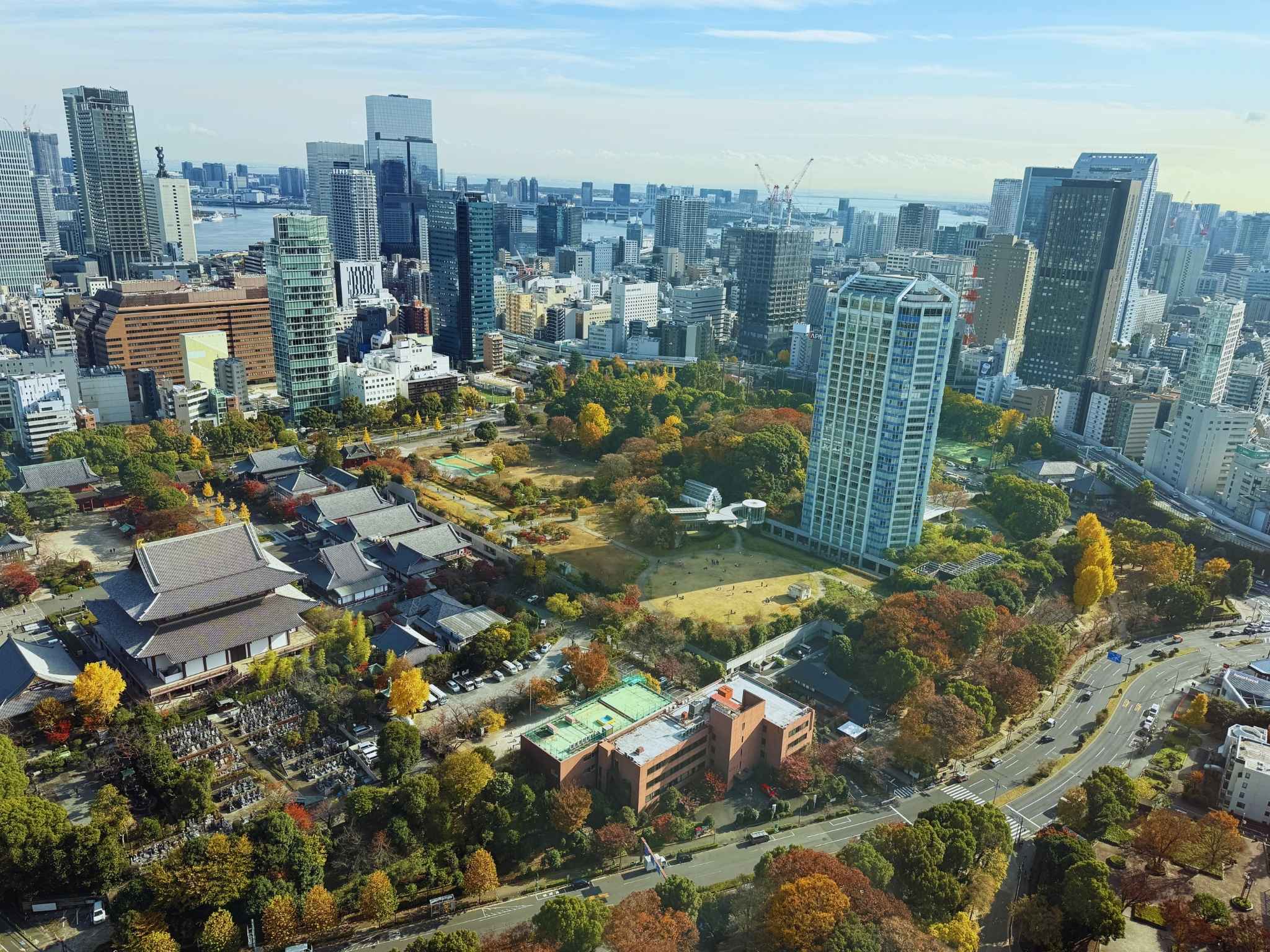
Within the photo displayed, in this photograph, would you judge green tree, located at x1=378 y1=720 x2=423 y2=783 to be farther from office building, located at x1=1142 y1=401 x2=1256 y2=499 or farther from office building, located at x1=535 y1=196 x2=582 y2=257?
office building, located at x1=535 y1=196 x2=582 y2=257

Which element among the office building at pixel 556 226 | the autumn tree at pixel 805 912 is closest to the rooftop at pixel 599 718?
the autumn tree at pixel 805 912

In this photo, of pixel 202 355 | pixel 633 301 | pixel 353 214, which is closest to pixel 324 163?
pixel 353 214

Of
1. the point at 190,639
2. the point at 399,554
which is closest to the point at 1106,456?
the point at 399,554

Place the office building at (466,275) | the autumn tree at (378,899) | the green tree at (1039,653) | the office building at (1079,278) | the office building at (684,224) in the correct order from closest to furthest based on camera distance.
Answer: the autumn tree at (378,899), the green tree at (1039,653), the office building at (1079,278), the office building at (466,275), the office building at (684,224)

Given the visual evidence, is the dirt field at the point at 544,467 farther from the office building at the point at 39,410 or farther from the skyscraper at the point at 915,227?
the skyscraper at the point at 915,227

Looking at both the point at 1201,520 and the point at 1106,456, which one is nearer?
the point at 1201,520

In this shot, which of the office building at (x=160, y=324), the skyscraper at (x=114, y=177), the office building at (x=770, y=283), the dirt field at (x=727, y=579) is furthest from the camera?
the skyscraper at (x=114, y=177)

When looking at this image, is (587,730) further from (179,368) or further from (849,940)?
(179,368)

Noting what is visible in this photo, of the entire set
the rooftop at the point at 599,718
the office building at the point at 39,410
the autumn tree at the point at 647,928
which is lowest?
the autumn tree at the point at 647,928
